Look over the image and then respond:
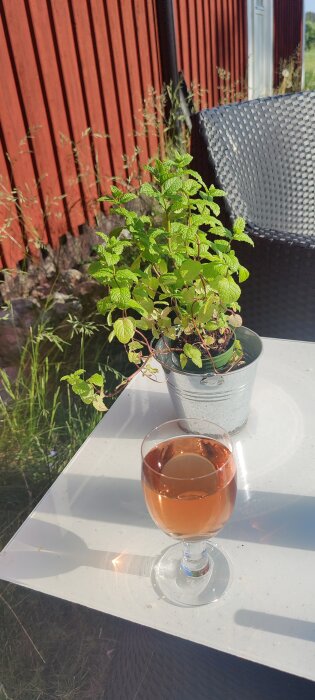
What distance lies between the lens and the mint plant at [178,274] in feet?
2.81

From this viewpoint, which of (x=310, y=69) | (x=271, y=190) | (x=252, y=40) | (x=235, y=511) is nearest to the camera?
(x=235, y=511)

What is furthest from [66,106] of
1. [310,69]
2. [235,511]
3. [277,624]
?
[310,69]

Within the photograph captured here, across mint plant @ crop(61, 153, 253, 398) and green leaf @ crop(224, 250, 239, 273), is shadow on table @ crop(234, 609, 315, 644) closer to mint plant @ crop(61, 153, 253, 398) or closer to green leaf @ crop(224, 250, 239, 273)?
mint plant @ crop(61, 153, 253, 398)

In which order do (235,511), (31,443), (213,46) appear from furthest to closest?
(213,46) < (31,443) < (235,511)

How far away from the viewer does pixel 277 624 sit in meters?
0.73

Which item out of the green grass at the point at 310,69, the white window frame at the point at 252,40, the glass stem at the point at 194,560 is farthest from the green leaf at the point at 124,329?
the green grass at the point at 310,69

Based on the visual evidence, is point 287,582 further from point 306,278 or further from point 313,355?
point 306,278

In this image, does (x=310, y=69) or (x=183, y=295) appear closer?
(x=183, y=295)

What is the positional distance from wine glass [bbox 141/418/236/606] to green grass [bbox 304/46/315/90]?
8153mm

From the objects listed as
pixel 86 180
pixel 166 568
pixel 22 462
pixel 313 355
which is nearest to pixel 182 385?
pixel 166 568

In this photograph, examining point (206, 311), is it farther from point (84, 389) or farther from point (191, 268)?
point (84, 389)

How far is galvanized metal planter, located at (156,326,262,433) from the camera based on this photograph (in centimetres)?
96

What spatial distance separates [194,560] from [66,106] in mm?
3183

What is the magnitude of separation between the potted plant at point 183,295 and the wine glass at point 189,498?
0.15 m
